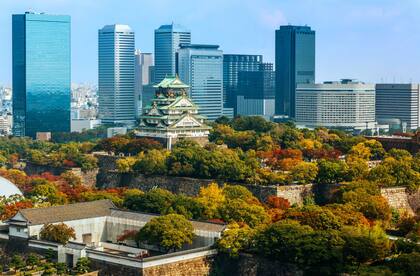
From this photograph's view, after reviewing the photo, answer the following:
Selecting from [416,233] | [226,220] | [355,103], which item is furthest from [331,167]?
[355,103]

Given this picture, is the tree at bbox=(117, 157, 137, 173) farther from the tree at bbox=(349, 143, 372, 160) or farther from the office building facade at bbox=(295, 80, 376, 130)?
the office building facade at bbox=(295, 80, 376, 130)

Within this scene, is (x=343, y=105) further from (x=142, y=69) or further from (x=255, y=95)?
(x=142, y=69)

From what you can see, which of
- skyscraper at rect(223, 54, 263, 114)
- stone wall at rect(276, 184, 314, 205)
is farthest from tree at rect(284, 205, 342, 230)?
skyscraper at rect(223, 54, 263, 114)

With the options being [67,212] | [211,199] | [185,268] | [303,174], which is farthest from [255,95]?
[185,268]

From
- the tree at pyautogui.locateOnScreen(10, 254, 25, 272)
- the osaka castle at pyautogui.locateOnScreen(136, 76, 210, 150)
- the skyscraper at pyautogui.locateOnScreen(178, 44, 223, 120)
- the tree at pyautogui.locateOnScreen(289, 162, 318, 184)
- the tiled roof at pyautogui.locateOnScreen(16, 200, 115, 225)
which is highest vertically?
the skyscraper at pyautogui.locateOnScreen(178, 44, 223, 120)

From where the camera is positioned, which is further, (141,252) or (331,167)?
(331,167)

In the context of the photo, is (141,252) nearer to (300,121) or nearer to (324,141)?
(324,141)
